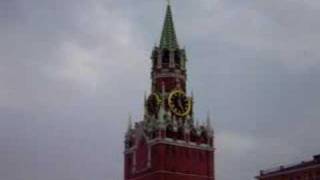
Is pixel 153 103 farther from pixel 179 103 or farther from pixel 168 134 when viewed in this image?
pixel 168 134

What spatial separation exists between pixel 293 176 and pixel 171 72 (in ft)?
88.8

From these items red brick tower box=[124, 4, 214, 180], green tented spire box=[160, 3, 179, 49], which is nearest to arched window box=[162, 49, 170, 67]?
red brick tower box=[124, 4, 214, 180]

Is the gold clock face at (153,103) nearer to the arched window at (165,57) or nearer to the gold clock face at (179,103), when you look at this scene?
the gold clock face at (179,103)

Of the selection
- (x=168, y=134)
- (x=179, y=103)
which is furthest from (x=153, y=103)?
(x=168, y=134)

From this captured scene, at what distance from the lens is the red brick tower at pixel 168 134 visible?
9875 cm

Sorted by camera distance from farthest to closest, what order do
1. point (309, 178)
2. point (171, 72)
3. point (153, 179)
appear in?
point (171, 72), point (153, 179), point (309, 178)

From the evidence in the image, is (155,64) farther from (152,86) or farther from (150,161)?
(150,161)

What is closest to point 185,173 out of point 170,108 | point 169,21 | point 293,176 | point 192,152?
point 192,152

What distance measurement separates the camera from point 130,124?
10706cm

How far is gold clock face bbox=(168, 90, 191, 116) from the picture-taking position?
102 meters

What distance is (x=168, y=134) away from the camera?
9962 cm

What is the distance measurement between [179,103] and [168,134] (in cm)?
568

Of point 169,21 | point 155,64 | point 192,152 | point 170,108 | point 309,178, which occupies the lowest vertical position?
point 309,178

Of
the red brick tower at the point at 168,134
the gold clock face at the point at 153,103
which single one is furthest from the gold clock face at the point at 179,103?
the gold clock face at the point at 153,103
